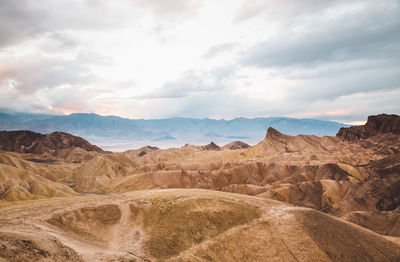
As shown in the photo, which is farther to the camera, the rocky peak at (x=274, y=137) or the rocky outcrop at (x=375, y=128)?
the rocky peak at (x=274, y=137)

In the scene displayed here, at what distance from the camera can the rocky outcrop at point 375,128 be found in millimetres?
150012

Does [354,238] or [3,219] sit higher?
[3,219]

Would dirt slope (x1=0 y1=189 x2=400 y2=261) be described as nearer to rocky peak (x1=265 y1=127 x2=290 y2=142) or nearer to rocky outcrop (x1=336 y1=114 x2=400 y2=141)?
rocky peak (x1=265 y1=127 x2=290 y2=142)

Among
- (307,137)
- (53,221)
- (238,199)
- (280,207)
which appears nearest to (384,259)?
(280,207)

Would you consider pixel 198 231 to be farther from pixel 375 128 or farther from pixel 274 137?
pixel 375 128

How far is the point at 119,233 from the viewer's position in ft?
108

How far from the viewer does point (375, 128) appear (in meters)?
164

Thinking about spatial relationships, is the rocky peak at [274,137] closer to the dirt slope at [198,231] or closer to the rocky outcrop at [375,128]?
the rocky outcrop at [375,128]

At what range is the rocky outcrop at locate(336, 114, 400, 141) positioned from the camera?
15001cm

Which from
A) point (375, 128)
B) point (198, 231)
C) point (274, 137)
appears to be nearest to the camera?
point (198, 231)

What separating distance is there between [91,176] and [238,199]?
374ft

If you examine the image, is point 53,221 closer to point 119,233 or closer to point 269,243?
point 119,233

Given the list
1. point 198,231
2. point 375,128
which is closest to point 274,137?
point 375,128

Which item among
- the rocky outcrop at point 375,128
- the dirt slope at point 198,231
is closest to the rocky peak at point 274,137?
the rocky outcrop at point 375,128
